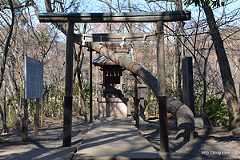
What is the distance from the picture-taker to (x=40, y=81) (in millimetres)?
11039

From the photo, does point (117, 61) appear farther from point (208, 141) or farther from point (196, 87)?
point (196, 87)

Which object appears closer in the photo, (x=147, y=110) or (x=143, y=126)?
(x=143, y=126)

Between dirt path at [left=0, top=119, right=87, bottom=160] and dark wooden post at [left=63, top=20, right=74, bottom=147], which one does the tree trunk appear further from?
dirt path at [left=0, top=119, right=87, bottom=160]

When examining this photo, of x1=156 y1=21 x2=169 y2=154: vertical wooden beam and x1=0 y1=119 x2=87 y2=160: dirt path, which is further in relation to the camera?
x1=0 y1=119 x2=87 y2=160: dirt path

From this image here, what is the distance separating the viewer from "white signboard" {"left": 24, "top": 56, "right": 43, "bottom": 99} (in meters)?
9.91

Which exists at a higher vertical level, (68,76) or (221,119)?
(68,76)

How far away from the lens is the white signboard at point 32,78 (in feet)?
32.5

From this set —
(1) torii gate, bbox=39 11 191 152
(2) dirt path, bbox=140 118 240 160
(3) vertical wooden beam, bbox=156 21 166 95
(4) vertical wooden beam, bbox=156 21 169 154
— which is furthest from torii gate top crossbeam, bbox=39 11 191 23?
(2) dirt path, bbox=140 118 240 160

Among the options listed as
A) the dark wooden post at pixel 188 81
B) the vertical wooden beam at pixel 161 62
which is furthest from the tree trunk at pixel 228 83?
the vertical wooden beam at pixel 161 62

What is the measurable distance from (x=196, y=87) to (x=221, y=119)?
6.62 meters

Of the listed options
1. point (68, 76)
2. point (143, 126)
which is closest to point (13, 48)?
point (143, 126)

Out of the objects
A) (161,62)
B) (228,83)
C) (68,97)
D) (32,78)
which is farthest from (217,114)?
(32,78)

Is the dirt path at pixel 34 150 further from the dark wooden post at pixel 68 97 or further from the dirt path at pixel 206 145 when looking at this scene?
the dirt path at pixel 206 145

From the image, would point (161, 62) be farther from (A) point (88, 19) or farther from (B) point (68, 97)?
(B) point (68, 97)
